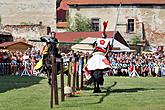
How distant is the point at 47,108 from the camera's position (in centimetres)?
1291

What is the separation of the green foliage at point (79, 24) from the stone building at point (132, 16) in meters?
0.68

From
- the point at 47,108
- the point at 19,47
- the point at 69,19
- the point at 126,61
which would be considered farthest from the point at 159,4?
the point at 47,108

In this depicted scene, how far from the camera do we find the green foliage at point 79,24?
226 feet

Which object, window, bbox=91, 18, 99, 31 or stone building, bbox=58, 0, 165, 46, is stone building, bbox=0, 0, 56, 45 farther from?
window, bbox=91, 18, 99, 31

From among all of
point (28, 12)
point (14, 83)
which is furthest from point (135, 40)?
point (14, 83)

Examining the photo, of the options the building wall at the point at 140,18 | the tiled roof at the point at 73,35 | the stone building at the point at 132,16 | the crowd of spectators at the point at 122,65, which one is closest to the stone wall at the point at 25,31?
the tiled roof at the point at 73,35

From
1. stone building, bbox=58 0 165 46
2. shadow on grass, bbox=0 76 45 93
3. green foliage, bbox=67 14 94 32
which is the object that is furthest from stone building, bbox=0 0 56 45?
shadow on grass, bbox=0 76 45 93

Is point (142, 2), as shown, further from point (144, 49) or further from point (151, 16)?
point (144, 49)

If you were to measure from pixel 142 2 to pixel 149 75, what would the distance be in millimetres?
33663

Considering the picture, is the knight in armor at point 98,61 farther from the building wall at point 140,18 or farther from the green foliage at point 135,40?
the building wall at point 140,18

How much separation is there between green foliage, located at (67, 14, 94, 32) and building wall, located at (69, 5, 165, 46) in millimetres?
855

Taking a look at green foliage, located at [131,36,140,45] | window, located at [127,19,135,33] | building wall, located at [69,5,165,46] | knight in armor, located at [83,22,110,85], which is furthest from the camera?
window, located at [127,19,135,33]

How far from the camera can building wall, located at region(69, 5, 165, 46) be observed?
67750mm

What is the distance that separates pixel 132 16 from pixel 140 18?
1.13 m
